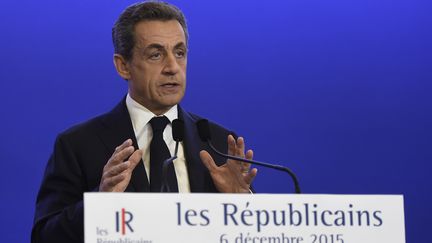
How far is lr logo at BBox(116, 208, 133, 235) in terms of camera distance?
1.52m

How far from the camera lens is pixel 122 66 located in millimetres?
2684

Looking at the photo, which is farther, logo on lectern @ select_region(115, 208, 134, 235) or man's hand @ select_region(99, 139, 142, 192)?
man's hand @ select_region(99, 139, 142, 192)

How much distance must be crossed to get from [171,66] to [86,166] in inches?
16.3

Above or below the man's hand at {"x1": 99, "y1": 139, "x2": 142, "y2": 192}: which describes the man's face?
above

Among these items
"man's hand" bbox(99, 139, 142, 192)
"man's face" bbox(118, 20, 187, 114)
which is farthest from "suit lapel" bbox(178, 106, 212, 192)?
"man's hand" bbox(99, 139, 142, 192)

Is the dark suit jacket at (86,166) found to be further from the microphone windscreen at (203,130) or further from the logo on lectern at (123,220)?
the logo on lectern at (123,220)

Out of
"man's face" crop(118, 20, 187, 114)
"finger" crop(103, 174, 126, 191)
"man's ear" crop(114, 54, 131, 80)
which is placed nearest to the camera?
"finger" crop(103, 174, 126, 191)

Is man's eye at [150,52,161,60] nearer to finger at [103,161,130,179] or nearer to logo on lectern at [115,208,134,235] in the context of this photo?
finger at [103,161,130,179]

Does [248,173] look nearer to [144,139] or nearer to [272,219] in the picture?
[144,139]

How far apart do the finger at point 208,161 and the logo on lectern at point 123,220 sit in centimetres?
81

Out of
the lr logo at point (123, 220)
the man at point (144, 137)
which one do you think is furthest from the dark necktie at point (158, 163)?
the lr logo at point (123, 220)

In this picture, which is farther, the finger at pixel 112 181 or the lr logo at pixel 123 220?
the finger at pixel 112 181

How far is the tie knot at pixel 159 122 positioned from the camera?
8.18 ft

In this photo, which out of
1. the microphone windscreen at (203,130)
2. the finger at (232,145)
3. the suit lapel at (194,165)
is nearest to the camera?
the microphone windscreen at (203,130)
